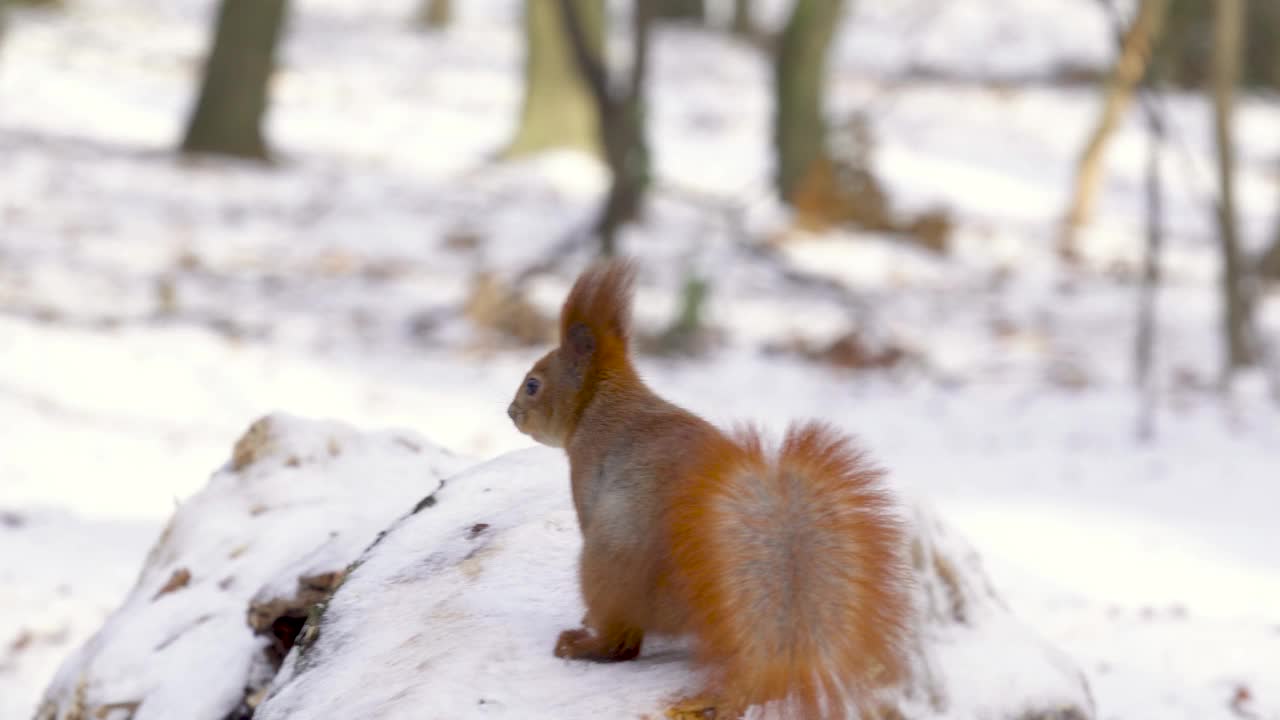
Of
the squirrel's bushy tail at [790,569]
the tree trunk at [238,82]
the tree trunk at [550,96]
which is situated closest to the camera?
the squirrel's bushy tail at [790,569]

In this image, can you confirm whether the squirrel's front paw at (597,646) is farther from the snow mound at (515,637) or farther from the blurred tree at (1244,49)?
the blurred tree at (1244,49)

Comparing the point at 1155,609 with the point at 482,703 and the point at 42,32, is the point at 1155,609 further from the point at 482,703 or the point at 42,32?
the point at 42,32

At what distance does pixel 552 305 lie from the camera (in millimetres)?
9758

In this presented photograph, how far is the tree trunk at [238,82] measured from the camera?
13.9 metres

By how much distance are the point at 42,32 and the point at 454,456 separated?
18015 mm

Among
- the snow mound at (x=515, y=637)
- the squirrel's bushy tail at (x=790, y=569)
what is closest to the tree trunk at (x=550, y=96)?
the snow mound at (x=515, y=637)

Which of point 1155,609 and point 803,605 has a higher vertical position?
point 803,605

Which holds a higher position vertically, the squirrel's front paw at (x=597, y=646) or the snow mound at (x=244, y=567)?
the squirrel's front paw at (x=597, y=646)

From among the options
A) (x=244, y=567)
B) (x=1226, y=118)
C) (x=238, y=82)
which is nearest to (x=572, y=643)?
(x=244, y=567)

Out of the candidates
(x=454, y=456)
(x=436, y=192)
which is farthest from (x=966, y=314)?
(x=454, y=456)

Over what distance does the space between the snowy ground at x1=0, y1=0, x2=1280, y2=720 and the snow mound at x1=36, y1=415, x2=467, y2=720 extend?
85 cm

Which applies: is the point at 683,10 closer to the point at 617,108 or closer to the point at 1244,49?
the point at 1244,49

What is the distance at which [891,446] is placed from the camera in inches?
298

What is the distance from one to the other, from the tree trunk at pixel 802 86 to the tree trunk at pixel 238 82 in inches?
186
